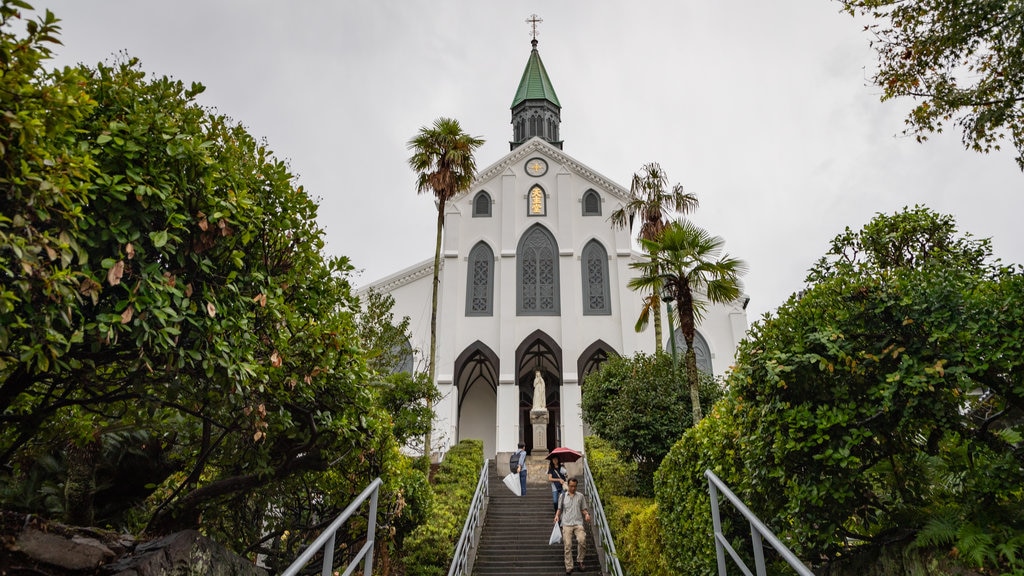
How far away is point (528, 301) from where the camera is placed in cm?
2617

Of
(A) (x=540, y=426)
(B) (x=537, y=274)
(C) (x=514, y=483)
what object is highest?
(B) (x=537, y=274)

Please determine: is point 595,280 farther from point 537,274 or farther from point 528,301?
point 528,301

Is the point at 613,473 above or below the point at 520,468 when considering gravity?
below

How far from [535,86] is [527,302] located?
1622 centimetres

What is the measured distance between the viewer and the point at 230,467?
5.65m

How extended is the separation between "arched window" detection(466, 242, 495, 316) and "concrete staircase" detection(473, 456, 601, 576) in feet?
34.7

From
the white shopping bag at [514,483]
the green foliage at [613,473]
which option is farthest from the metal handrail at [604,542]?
the white shopping bag at [514,483]

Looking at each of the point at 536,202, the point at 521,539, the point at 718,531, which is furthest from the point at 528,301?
the point at 718,531

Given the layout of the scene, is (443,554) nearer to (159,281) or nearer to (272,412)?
(272,412)

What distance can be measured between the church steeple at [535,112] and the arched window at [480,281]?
10.5m

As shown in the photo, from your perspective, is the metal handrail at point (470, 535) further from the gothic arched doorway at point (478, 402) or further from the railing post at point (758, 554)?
the gothic arched doorway at point (478, 402)

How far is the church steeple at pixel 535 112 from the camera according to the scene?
35625 mm

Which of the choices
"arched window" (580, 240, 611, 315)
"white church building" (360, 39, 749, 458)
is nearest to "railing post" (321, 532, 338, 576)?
"white church building" (360, 39, 749, 458)

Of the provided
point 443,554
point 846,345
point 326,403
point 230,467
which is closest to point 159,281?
point 326,403
